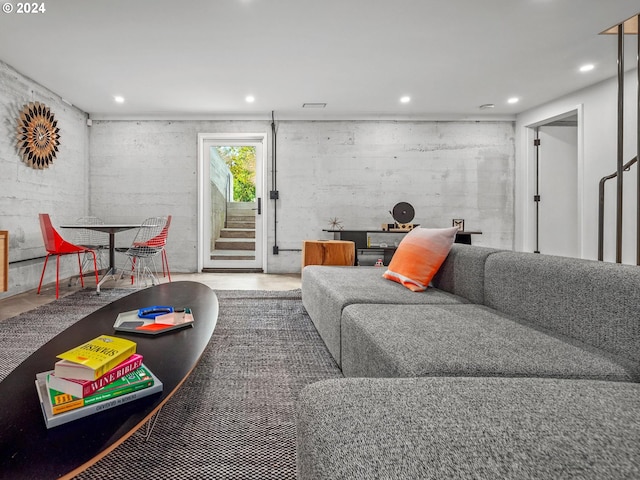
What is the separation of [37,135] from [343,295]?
181 inches

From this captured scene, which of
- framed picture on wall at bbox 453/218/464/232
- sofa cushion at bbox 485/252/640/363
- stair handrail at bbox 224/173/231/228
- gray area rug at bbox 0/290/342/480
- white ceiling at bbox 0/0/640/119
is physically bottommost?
gray area rug at bbox 0/290/342/480

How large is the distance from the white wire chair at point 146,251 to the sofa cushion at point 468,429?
13.7 ft

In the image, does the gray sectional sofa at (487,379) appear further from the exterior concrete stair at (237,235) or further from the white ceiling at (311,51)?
the exterior concrete stair at (237,235)

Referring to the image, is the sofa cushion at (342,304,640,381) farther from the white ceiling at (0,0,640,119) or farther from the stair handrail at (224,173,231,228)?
the stair handrail at (224,173,231,228)

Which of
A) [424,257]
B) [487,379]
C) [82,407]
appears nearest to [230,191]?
[424,257]

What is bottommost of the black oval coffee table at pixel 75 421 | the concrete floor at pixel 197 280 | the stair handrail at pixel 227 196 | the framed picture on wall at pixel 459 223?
the concrete floor at pixel 197 280

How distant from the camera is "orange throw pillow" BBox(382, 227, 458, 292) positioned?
2.26 meters

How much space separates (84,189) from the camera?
18.5ft

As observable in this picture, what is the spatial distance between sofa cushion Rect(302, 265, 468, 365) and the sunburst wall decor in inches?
153

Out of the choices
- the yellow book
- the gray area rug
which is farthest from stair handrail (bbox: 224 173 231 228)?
the yellow book

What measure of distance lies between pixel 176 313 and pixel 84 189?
16.4ft

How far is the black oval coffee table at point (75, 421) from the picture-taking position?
717 mm

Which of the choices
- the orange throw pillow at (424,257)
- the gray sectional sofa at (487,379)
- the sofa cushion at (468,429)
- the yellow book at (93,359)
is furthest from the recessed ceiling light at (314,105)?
the sofa cushion at (468,429)

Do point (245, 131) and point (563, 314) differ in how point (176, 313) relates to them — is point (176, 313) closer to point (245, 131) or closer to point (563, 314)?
point (563, 314)
